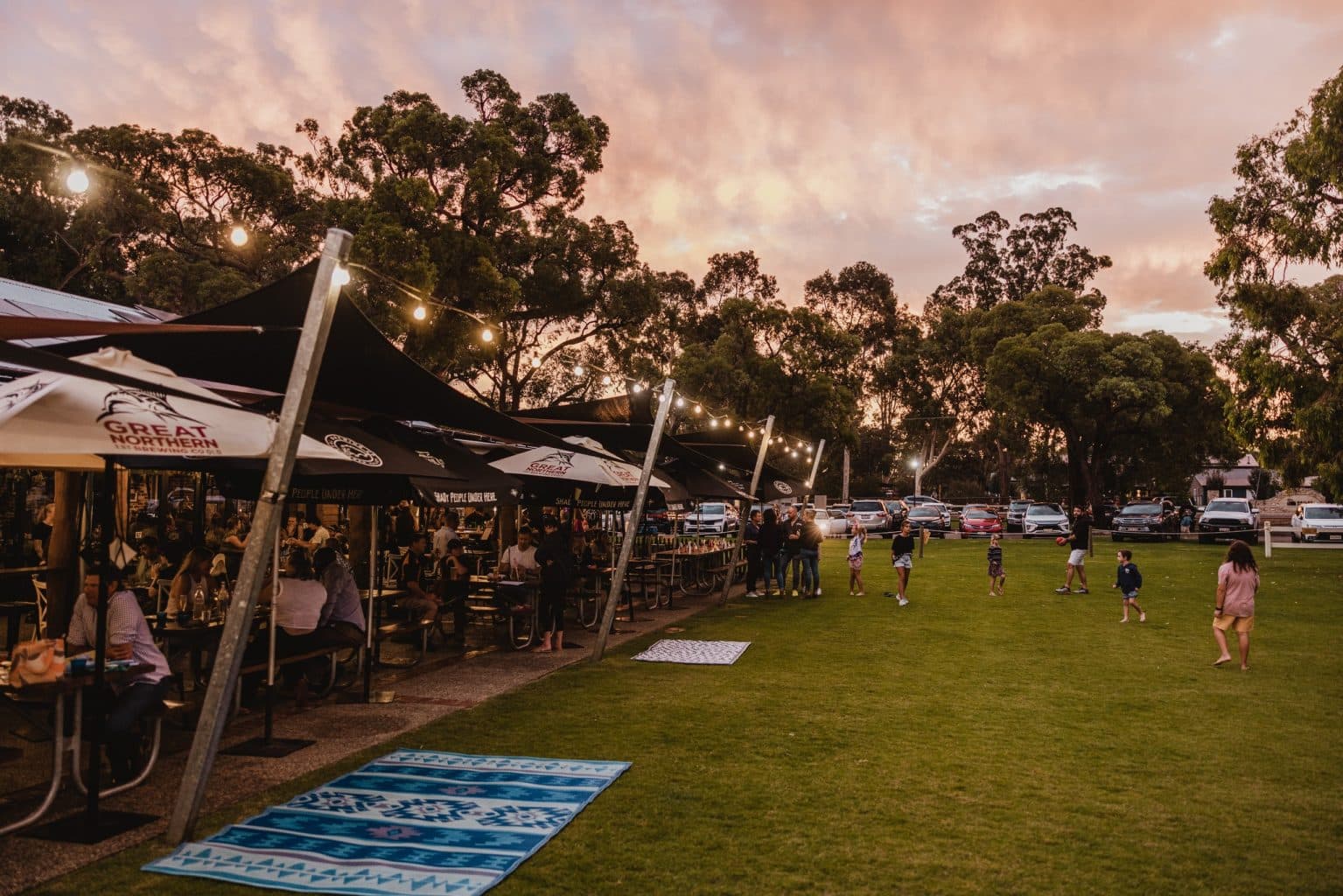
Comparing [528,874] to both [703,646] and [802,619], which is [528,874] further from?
[802,619]

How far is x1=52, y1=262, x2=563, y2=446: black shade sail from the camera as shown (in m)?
7.89

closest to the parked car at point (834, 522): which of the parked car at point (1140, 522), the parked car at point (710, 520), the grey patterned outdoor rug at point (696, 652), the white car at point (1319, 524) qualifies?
the parked car at point (710, 520)

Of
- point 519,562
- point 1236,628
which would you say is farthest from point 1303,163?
point 519,562

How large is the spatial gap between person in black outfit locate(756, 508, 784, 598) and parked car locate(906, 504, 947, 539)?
21387 millimetres

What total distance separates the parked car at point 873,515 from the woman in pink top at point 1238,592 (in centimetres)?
3079

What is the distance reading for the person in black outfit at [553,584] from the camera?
41.2 feet

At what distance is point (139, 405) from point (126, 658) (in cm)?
215

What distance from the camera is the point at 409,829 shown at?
5.96 metres

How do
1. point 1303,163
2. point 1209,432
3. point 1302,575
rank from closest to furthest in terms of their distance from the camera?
point 1303,163, point 1302,575, point 1209,432

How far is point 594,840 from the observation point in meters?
5.86

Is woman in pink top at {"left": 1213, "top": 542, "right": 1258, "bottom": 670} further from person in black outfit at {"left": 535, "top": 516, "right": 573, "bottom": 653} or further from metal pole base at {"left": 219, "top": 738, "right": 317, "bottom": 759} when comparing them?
metal pole base at {"left": 219, "top": 738, "right": 317, "bottom": 759}

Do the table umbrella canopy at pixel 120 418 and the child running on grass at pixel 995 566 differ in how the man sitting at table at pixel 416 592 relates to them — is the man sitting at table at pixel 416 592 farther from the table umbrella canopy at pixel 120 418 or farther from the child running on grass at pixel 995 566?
the child running on grass at pixel 995 566

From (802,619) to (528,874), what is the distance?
11.7m

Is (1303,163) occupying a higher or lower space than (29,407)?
higher
